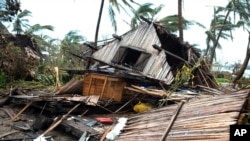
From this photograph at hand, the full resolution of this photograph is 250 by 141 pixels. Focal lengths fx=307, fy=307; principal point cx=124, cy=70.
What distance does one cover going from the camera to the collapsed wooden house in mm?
11008

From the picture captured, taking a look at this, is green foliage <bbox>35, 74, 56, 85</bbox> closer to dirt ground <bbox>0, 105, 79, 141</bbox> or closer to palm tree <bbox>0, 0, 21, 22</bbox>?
palm tree <bbox>0, 0, 21, 22</bbox>

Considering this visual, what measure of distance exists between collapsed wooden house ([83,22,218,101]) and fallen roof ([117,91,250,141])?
3074 millimetres

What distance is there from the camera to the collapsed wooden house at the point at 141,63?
36.1 ft

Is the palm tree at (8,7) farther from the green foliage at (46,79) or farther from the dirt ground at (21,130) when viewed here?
the dirt ground at (21,130)

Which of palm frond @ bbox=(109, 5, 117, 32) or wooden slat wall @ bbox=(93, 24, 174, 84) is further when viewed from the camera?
palm frond @ bbox=(109, 5, 117, 32)

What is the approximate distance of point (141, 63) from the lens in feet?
40.3

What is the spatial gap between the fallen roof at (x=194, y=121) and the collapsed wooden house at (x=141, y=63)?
307 cm

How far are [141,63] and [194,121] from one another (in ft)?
20.2

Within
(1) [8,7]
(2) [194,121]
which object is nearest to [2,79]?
(1) [8,7]

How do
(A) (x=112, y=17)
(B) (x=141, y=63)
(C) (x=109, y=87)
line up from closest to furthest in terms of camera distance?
(C) (x=109, y=87) → (B) (x=141, y=63) → (A) (x=112, y=17)

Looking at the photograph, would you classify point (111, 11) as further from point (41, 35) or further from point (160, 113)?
point (41, 35)

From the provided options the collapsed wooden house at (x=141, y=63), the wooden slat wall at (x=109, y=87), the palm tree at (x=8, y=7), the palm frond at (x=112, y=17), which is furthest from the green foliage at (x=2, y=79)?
the palm frond at (x=112, y=17)

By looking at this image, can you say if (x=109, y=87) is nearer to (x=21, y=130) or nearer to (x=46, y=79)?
(x=21, y=130)

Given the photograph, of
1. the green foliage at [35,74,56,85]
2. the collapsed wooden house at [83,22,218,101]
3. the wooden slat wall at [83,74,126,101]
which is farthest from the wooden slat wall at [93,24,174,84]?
the green foliage at [35,74,56,85]
